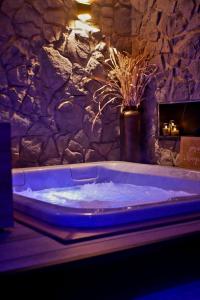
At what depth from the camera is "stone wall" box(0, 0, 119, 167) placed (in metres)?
3.56

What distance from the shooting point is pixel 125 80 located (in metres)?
4.05

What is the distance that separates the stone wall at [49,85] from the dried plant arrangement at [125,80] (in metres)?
0.10

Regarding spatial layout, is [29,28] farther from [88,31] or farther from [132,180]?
[132,180]

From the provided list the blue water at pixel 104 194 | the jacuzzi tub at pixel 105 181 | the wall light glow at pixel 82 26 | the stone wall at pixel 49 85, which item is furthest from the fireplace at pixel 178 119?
the wall light glow at pixel 82 26

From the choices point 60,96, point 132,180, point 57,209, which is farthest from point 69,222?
point 60,96

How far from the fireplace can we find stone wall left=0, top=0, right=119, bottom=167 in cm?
58

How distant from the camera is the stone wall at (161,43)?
3.65 meters

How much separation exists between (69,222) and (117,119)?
9.46ft

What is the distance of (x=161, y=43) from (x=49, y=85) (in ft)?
4.08

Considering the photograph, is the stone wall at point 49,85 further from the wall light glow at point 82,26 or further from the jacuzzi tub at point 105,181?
the jacuzzi tub at point 105,181

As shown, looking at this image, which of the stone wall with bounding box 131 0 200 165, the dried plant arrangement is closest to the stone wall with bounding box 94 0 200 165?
the stone wall with bounding box 131 0 200 165

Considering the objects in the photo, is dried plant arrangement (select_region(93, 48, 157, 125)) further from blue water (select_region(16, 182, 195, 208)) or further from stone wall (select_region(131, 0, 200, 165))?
blue water (select_region(16, 182, 195, 208))

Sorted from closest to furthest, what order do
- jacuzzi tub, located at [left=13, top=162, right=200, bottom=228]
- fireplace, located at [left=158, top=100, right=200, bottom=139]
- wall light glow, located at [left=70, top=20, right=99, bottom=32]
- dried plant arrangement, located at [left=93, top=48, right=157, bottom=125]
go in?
1. jacuzzi tub, located at [left=13, top=162, right=200, bottom=228]
2. fireplace, located at [left=158, top=100, right=200, bottom=139]
3. wall light glow, located at [left=70, top=20, right=99, bottom=32]
4. dried plant arrangement, located at [left=93, top=48, right=157, bottom=125]

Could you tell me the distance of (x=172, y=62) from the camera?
12.6 feet
